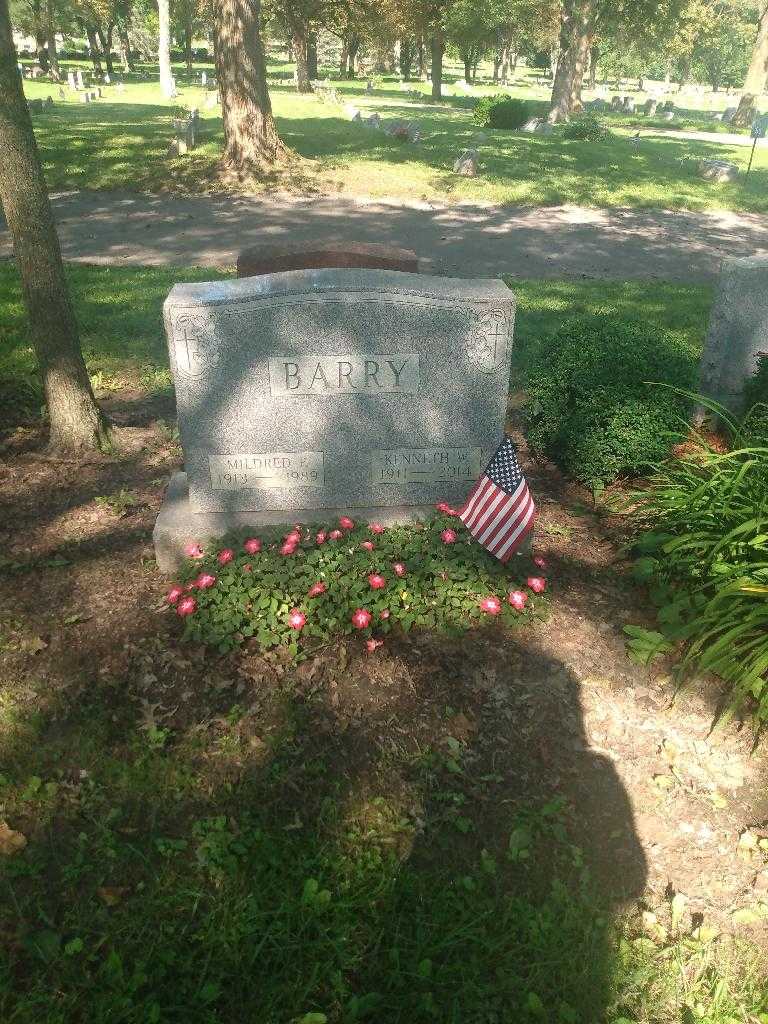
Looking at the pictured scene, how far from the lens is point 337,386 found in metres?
4.22

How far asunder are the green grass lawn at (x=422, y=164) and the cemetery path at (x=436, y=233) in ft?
2.89

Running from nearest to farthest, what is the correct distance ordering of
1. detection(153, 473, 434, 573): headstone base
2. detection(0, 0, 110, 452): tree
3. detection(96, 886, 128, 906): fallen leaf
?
detection(96, 886, 128, 906): fallen leaf, detection(153, 473, 434, 573): headstone base, detection(0, 0, 110, 452): tree

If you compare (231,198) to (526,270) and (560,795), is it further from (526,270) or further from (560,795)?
(560,795)

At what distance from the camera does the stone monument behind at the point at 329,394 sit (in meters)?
4.01

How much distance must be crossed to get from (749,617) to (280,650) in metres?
2.16

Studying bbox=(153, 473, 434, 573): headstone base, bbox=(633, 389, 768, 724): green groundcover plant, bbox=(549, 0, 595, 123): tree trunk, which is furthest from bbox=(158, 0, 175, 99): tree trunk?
bbox=(633, 389, 768, 724): green groundcover plant

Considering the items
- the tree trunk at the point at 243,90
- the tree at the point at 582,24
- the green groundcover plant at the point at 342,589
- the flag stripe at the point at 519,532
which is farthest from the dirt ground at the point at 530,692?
the tree at the point at 582,24

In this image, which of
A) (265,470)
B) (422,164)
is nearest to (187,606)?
(265,470)

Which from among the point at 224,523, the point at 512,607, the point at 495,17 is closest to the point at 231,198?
the point at 224,523

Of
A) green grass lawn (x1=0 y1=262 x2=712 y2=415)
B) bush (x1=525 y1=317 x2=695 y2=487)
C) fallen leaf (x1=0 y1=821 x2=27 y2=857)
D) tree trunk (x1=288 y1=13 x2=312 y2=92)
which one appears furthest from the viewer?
tree trunk (x1=288 y1=13 x2=312 y2=92)

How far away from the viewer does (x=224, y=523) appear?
4.50 metres

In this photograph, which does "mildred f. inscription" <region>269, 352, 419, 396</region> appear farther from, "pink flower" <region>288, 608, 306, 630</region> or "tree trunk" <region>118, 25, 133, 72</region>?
"tree trunk" <region>118, 25, 133, 72</region>

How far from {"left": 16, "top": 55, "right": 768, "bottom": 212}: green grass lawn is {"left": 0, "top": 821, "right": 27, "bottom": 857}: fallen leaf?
48.9ft

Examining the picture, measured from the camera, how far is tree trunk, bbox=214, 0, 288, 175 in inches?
594
